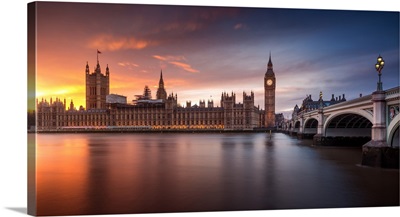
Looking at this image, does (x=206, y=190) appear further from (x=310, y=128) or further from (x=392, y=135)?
(x=310, y=128)

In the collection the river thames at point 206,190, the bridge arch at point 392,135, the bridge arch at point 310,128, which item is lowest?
the river thames at point 206,190

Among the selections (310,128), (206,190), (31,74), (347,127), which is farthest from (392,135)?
(310,128)

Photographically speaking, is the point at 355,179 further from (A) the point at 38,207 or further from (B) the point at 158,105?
(B) the point at 158,105

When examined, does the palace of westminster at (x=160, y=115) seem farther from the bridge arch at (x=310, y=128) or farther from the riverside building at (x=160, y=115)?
the bridge arch at (x=310, y=128)

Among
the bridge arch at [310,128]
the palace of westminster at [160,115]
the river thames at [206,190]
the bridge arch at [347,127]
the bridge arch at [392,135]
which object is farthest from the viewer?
the palace of westminster at [160,115]

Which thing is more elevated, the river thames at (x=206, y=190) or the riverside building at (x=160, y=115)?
the riverside building at (x=160, y=115)

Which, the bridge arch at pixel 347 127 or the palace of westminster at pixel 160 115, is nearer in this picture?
the bridge arch at pixel 347 127

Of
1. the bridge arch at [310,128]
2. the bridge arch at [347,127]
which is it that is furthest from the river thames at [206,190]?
the bridge arch at [310,128]

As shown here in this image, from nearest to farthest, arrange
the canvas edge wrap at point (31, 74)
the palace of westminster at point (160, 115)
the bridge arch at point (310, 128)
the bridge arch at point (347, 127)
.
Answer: the canvas edge wrap at point (31, 74) → the bridge arch at point (347, 127) → the bridge arch at point (310, 128) → the palace of westminster at point (160, 115)

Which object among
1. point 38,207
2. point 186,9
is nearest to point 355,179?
point 186,9

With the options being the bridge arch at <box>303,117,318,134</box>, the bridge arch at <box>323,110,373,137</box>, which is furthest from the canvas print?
the bridge arch at <box>303,117,318,134</box>

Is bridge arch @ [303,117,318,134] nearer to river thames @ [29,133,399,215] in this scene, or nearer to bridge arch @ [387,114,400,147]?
river thames @ [29,133,399,215]
